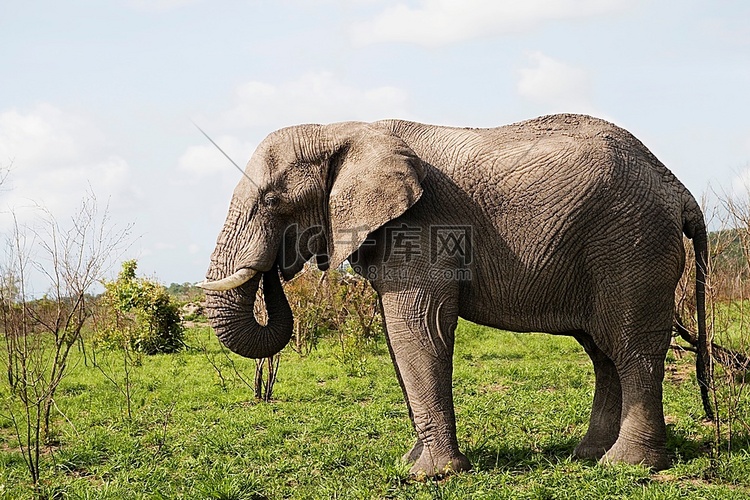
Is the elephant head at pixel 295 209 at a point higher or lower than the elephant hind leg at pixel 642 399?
higher

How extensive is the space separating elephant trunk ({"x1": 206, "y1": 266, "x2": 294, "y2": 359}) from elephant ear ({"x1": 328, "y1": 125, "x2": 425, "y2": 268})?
66 cm

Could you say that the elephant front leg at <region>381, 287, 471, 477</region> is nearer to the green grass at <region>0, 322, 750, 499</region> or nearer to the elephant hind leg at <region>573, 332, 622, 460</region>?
the green grass at <region>0, 322, 750, 499</region>

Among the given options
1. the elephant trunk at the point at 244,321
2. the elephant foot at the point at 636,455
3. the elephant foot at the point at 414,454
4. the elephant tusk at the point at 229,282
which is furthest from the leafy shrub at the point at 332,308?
the elephant tusk at the point at 229,282

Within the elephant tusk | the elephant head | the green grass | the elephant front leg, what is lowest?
the green grass

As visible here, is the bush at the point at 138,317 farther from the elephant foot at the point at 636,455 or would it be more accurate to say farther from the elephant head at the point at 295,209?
the elephant foot at the point at 636,455

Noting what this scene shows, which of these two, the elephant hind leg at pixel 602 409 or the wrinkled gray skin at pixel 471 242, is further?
the elephant hind leg at pixel 602 409

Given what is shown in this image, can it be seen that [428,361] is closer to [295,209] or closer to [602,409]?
[295,209]

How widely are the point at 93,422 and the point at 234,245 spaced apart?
503cm

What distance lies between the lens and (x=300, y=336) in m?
15.6

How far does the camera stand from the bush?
675 inches

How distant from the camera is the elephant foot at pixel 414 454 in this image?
21.6 feet

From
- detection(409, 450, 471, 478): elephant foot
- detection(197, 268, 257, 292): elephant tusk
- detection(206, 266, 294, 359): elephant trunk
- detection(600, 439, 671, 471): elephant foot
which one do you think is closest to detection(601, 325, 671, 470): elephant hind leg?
detection(600, 439, 671, 471): elephant foot

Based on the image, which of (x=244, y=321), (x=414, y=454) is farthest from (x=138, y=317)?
(x=414, y=454)

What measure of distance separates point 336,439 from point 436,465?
2268mm
